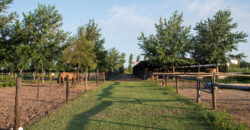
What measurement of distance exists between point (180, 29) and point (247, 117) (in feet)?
53.7

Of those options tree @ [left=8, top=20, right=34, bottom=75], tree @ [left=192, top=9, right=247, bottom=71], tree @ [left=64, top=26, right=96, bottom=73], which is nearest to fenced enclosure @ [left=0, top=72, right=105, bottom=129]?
tree @ [left=64, top=26, right=96, bottom=73]

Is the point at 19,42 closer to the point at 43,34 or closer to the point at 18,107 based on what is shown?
the point at 43,34

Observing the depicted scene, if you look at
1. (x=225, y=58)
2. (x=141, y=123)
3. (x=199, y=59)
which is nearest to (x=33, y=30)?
(x=141, y=123)

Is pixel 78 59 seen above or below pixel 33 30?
below

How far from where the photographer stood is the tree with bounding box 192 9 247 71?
2027 cm

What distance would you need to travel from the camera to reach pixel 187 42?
→ 19547 mm

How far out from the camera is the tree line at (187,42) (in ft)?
62.4

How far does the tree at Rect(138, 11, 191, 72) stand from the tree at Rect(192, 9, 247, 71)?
Answer: 2.60m

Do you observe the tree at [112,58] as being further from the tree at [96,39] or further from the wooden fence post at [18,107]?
the wooden fence post at [18,107]

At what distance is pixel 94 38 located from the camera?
20.6m

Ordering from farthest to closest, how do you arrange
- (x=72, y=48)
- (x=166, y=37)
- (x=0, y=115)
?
(x=166, y=37), (x=72, y=48), (x=0, y=115)

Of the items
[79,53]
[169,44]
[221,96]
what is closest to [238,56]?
[169,44]

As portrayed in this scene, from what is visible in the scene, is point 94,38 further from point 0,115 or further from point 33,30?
point 0,115

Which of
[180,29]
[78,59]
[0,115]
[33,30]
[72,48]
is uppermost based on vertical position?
[180,29]
